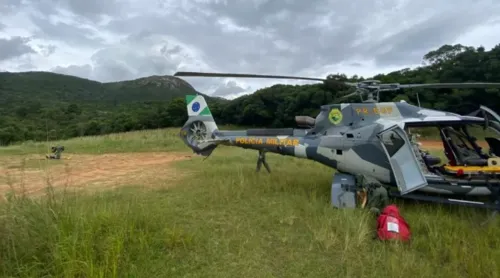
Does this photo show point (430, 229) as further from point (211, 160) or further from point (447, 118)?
point (211, 160)

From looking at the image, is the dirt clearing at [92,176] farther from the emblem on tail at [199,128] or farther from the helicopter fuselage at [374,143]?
the helicopter fuselage at [374,143]

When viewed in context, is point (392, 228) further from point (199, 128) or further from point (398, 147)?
point (199, 128)

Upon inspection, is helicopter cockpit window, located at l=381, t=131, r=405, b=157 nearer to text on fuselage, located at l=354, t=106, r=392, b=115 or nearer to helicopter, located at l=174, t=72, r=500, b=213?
helicopter, located at l=174, t=72, r=500, b=213

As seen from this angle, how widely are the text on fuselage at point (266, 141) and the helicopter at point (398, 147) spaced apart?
25 millimetres

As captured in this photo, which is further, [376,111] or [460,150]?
[376,111]

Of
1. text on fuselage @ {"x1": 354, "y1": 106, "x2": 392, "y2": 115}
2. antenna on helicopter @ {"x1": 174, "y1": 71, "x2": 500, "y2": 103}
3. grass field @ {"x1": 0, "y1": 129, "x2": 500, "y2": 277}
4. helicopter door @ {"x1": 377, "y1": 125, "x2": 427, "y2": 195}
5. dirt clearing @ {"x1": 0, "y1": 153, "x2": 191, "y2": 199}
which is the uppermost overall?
antenna on helicopter @ {"x1": 174, "y1": 71, "x2": 500, "y2": 103}

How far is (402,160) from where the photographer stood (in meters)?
5.32

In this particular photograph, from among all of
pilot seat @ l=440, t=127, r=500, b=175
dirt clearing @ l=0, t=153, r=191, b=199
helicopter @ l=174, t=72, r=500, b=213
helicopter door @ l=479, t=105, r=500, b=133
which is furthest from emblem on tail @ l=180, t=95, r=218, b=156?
helicopter door @ l=479, t=105, r=500, b=133

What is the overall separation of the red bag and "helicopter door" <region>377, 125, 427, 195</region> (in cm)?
87

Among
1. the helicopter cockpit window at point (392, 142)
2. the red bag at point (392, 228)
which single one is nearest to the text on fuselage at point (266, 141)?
the helicopter cockpit window at point (392, 142)

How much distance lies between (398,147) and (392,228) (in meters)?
1.78

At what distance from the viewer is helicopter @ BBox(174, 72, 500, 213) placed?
518 cm

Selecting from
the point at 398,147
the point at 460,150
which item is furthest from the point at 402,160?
the point at 460,150

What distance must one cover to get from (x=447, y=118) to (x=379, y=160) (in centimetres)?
142
